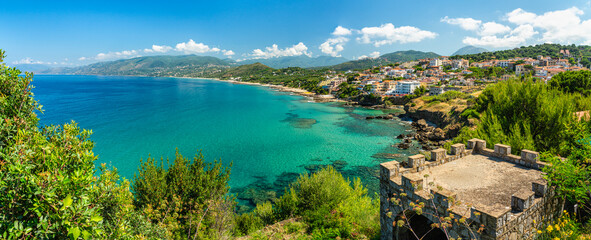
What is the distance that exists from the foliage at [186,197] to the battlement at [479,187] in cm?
779

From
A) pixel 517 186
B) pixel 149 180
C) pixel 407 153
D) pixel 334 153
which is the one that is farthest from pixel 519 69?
pixel 149 180

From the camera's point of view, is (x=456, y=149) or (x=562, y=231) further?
(x=456, y=149)

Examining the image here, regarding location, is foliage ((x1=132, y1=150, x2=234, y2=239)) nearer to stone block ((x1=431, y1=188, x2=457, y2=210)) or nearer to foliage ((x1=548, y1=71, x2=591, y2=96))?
stone block ((x1=431, y1=188, x2=457, y2=210))

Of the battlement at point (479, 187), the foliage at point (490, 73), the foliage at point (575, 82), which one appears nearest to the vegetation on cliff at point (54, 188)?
the battlement at point (479, 187)

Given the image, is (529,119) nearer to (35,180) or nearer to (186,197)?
(186,197)

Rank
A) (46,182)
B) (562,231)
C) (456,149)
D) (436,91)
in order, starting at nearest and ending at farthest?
(46,182), (562,231), (456,149), (436,91)

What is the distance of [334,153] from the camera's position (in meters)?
35.5

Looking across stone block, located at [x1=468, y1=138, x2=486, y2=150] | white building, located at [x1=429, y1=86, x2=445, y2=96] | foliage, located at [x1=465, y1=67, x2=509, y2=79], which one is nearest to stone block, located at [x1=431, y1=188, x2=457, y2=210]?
stone block, located at [x1=468, y1=138, x2=486, y2=150]

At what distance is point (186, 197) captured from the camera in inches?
519

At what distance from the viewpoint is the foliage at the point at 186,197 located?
473 inches

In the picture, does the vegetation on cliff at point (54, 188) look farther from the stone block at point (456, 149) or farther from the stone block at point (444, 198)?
the stone block at point (444, 198)

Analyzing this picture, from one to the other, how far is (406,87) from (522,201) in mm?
89246

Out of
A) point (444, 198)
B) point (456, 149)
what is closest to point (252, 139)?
point (456, 149)

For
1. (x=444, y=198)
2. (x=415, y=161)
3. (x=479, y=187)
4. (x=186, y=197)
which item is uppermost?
(x=415, y=161)
